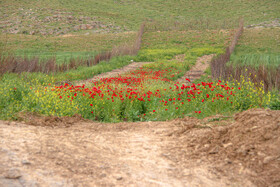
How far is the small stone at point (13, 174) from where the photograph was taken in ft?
9.55

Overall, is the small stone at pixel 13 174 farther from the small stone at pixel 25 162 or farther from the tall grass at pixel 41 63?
the tall grass at pixel 41 63

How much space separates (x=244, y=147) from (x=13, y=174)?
282 centimetres

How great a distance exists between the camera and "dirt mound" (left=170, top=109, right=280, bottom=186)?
10.3 feet

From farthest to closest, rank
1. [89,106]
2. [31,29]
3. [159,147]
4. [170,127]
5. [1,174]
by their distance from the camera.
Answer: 1. [31,29]
2. [89,106]
3. [170,127]
4. [159,147]
5. [1,174]

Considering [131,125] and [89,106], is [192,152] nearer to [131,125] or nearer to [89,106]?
[131,125]

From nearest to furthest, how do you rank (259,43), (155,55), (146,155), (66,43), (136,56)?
(146,155)
(136,56)
(155,55)
(259,43)
(66,43)

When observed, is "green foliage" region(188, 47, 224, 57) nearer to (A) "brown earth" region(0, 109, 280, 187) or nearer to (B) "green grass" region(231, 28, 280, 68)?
(B) "green grass" region(231, 28, 280, 68)

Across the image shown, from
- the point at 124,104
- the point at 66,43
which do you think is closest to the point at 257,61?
the point at 124,104

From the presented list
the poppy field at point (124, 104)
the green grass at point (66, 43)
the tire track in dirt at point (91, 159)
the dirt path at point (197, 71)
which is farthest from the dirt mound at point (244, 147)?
the green grass at point (66, 43)

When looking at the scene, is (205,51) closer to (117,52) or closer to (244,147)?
(117,52)

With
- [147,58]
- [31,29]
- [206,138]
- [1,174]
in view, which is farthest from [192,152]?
[31,29]

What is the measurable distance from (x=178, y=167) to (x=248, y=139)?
108 cm

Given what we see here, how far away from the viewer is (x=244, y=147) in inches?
138

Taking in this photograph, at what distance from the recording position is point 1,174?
2.94 m
